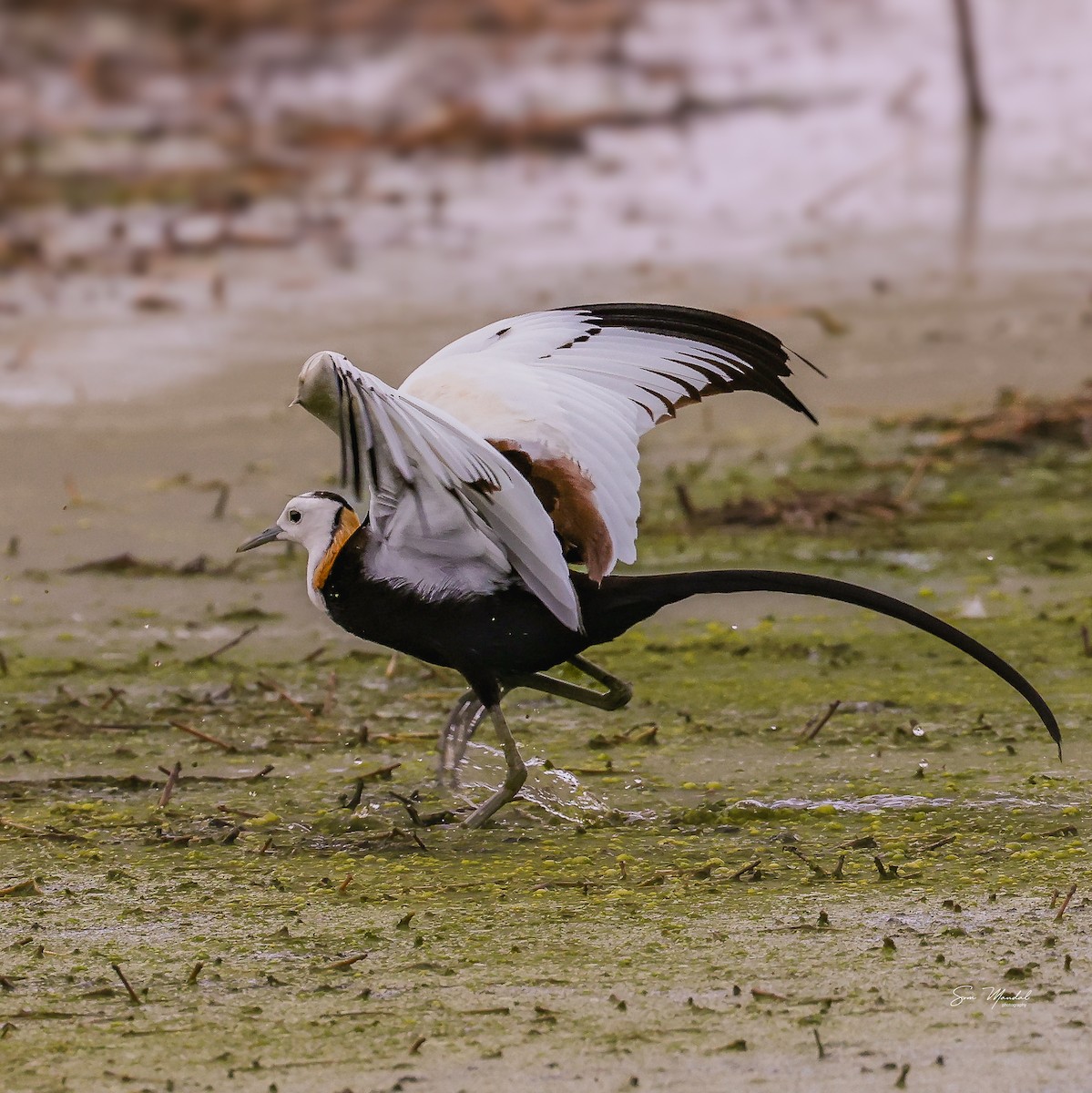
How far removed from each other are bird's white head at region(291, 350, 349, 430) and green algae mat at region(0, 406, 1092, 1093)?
86cm

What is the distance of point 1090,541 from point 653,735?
2.24 m

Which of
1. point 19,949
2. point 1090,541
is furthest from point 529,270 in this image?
point 19,949

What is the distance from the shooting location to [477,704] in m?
5.00

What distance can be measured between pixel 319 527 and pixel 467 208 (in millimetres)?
9610

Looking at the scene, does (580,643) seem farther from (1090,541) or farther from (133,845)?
(1090,541)

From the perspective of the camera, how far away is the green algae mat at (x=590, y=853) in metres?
3.47

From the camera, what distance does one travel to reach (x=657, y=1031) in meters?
3.50

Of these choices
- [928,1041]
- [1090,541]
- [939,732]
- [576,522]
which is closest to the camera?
[928,1041]

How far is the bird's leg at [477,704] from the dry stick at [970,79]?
1193cm

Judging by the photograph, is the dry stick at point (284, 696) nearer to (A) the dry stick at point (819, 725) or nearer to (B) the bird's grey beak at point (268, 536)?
(B) the bird's grey beak at point (268, 536)

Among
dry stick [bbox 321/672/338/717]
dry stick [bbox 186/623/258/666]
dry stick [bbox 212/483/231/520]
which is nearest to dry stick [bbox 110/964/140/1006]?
dry stick [bbox 321/672/338/717]

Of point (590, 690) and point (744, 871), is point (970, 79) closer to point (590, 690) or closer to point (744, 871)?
point (590, 690)

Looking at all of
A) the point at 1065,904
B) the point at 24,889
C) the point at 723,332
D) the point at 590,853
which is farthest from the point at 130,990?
the point at 723,332

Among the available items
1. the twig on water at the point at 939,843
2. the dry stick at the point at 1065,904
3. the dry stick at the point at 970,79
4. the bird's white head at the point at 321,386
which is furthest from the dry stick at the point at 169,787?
the dry stick at the point at 970,79
